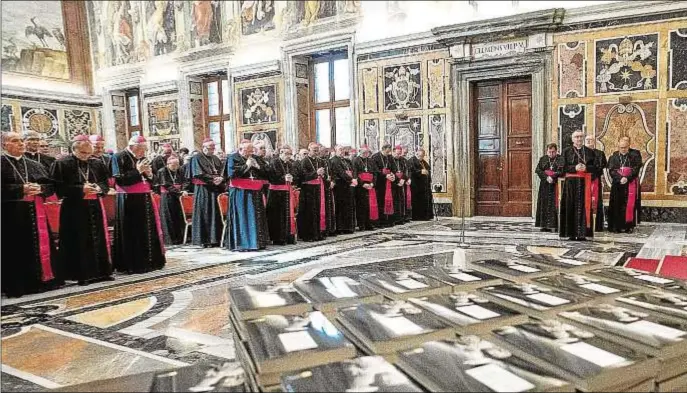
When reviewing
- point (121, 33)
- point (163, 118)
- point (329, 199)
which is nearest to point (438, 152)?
point (329, 199)

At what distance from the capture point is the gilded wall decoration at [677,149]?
10.1 metres

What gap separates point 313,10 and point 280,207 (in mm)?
7198

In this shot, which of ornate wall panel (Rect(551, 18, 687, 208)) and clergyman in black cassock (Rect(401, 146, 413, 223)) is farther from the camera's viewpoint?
clergyman in black cassock (Rect(401, 146, 413, 223))

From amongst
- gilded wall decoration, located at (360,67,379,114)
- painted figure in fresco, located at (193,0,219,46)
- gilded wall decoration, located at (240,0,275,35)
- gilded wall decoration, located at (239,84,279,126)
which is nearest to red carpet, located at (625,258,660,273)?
gilded wall decoration, located at (360,67,379,114)

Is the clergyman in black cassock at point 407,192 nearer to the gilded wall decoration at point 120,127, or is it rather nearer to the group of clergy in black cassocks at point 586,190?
the group of clergy in black cassocks at point 586,190

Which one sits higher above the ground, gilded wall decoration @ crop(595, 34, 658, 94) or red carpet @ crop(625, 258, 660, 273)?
gilded wall decoration @ crop(595, 34, 658, 94)

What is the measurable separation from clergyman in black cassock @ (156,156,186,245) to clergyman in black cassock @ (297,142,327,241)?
2.41 meters

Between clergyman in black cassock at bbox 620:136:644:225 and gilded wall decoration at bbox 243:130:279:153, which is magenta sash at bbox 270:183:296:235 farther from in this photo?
clergyman in black cassock at bbox 620:136:644:225

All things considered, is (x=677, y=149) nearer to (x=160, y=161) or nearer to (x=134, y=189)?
(x=134, y=189)

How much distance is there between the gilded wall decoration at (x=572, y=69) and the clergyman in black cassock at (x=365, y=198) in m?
4.58

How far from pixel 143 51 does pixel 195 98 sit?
301 centimetres

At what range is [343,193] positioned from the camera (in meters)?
10.5

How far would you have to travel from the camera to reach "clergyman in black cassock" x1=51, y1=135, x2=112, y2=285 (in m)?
6.36

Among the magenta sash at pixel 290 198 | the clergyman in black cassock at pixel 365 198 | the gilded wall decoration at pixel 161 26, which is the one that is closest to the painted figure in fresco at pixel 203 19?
the gilded wall decoration at pixel 161 26
